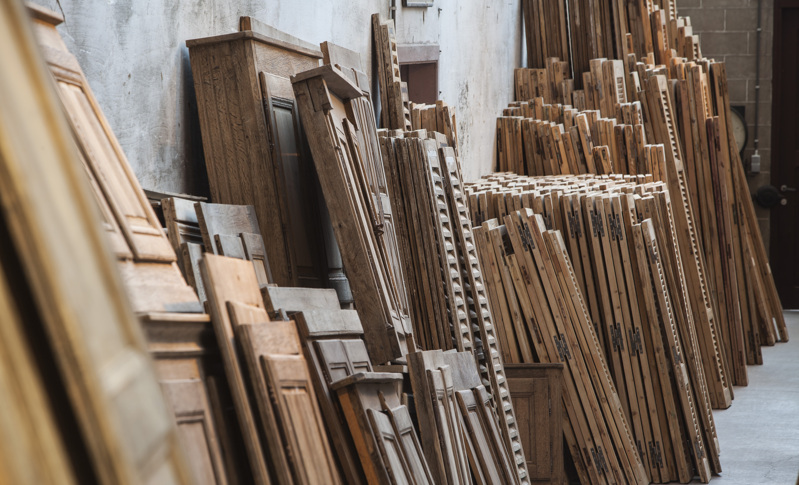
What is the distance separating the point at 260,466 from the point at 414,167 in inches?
112

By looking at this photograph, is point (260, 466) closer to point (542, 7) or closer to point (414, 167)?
point (414, 167)

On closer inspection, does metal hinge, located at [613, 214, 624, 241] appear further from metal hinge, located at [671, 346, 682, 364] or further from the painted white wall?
the painted white wall

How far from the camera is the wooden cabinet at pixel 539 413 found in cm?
Result: 570

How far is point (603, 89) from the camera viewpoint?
9.66 metres

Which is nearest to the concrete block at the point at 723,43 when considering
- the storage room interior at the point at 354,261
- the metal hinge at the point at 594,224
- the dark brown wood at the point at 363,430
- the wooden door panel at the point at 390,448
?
the storage room interior at the point at 354,261

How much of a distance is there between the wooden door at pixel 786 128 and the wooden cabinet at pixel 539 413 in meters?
8.97

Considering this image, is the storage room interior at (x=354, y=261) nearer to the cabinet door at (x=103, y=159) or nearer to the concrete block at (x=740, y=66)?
the cabinet door at (x=103, y=159)

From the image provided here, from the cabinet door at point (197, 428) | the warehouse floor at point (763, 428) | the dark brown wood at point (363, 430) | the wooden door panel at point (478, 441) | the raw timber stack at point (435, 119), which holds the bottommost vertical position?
the warehouse floor at point (763, 428)

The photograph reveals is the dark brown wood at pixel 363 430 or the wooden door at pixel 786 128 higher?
the dark brown wood at pixel 363 430

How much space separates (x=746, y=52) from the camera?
13.5m

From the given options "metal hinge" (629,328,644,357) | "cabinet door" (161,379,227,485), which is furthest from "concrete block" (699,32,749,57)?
"cabinet door" (161,379,227,485)

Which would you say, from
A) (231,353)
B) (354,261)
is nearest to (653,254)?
(354,261)

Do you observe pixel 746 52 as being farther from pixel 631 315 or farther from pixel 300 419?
pixel 300 419

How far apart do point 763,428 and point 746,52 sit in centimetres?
788
